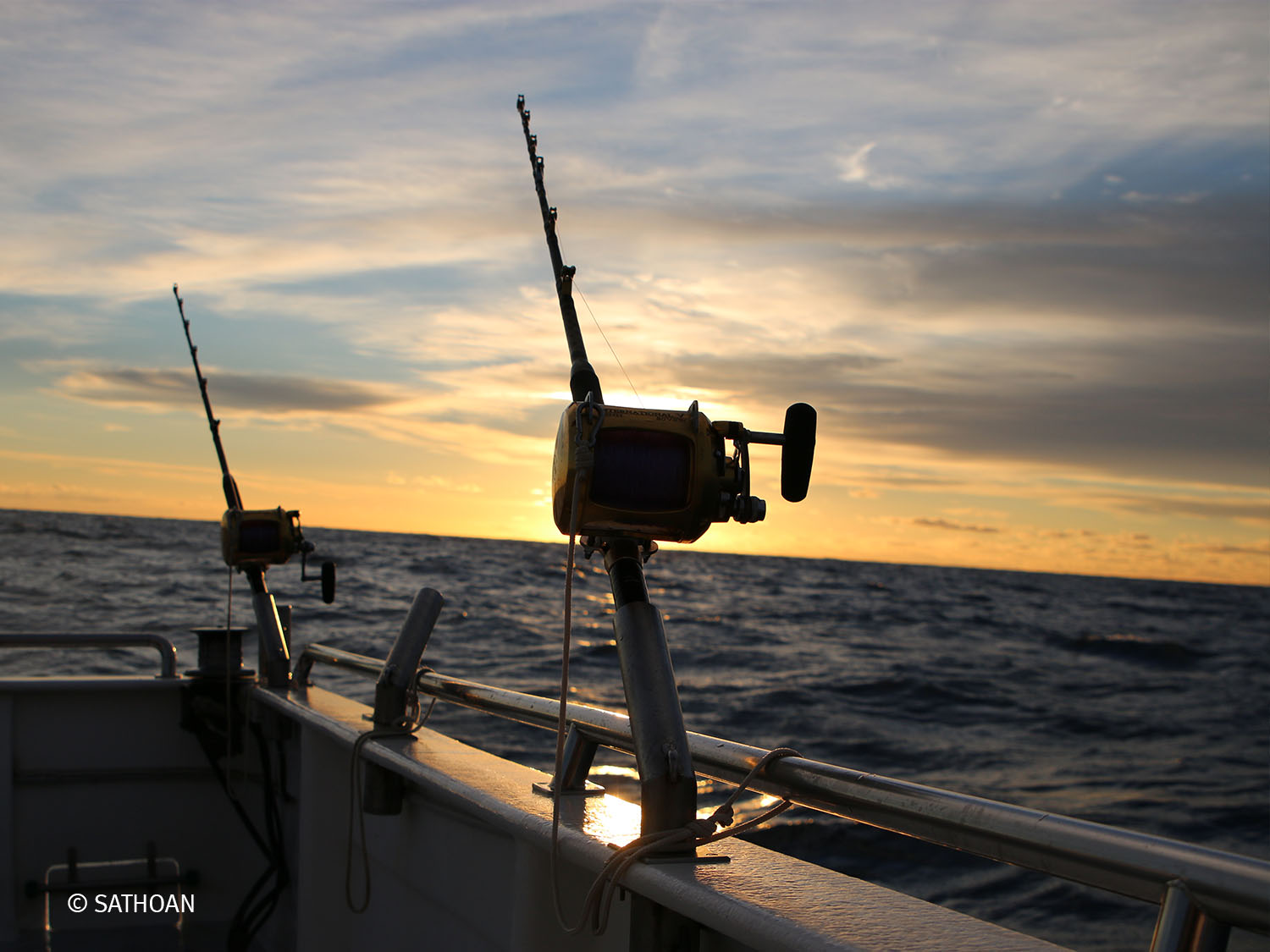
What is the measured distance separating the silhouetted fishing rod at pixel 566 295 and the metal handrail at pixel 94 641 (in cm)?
263

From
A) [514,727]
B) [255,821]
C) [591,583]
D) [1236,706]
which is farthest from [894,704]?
[591,583]

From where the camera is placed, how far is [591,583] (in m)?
45.6

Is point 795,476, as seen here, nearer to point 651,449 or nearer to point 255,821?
point 651,449

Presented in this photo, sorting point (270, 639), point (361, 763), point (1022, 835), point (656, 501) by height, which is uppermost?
point (656, 501)

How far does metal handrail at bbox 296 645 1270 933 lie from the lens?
0.96 m

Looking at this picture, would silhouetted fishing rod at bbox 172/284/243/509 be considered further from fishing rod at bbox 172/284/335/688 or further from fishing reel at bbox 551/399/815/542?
fishing reel at bbox 551/399/815/542

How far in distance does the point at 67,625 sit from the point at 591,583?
93.7 feet

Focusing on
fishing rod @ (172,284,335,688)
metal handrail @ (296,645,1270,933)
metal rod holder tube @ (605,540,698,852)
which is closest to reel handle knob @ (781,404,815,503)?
metal rod holder tube @ (605,540,698,852)

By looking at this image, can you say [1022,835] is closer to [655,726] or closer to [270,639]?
[655,726]

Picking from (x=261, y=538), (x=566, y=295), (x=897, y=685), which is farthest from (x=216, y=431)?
(x=897, y=685)

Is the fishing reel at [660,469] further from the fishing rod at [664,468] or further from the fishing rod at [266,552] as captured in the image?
the fishing rod at [266,552]

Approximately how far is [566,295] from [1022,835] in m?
1.32

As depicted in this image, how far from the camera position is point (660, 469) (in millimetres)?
1478

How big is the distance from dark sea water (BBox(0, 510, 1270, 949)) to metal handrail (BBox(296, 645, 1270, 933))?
2.93ft
